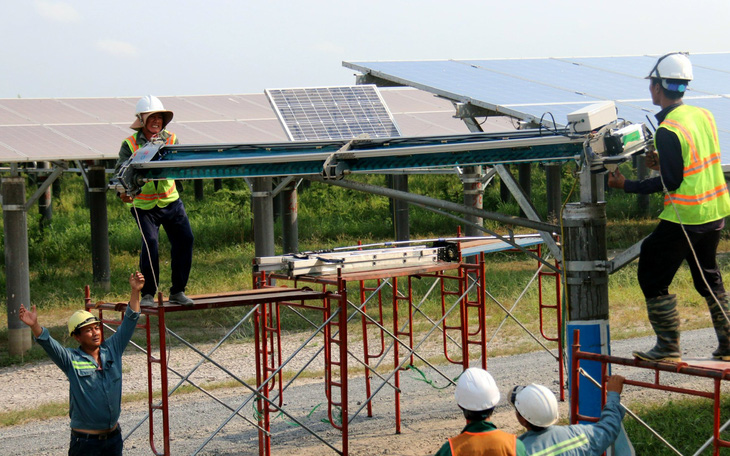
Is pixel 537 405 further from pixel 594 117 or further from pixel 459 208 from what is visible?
pixel 459 208

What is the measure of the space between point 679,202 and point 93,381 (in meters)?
4.21

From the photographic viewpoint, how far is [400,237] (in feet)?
65.1

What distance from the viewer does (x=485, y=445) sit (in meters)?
4.39

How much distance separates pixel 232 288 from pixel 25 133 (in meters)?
5.47

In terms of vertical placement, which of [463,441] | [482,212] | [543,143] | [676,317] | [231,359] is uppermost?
[543,143]

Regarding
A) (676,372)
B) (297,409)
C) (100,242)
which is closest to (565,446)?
(676,372)

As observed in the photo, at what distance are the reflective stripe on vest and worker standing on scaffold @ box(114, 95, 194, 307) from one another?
3.76 metres

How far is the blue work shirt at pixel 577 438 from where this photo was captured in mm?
4668

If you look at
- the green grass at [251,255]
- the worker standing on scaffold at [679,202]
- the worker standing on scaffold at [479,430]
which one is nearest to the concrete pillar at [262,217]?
the green grass at [251,255]

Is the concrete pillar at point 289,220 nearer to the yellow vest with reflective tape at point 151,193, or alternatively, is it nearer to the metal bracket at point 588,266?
the yellow vest with reflective tape at point 151,193

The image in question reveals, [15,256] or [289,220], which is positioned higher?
[289,220]

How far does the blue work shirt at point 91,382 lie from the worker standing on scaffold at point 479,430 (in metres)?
2.87

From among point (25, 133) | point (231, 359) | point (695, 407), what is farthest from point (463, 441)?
point (25, 133)

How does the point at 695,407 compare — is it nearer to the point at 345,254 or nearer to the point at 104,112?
the point at 345,254
